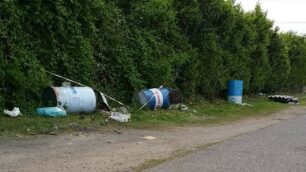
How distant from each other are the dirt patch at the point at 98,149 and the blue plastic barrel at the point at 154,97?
314 centimetres

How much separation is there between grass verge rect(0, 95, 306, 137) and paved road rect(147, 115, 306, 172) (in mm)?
2704

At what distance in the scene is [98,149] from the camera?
32.8 feet

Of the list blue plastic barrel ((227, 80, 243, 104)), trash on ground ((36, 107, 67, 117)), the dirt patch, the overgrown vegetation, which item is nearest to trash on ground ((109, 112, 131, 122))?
the dirt patch

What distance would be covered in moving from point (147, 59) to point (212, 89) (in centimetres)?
648

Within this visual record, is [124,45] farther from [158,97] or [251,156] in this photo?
[251,156]

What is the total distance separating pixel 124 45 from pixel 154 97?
181 centimetres

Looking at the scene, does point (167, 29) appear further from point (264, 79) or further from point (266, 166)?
point (264, 79)

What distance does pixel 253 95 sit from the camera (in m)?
31.9

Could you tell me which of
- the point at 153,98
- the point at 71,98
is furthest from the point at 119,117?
the point at 153,98

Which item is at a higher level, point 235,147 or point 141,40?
point 141,40

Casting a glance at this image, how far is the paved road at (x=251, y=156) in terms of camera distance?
8.70m

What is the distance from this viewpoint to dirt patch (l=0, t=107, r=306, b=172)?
8344mm

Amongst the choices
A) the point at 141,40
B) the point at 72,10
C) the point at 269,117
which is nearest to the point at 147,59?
the point at 141,40

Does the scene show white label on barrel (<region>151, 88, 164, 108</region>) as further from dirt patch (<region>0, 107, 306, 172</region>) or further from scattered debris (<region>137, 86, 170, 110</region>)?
dirt patch (<region>0, 107, 306, 172</region>)
